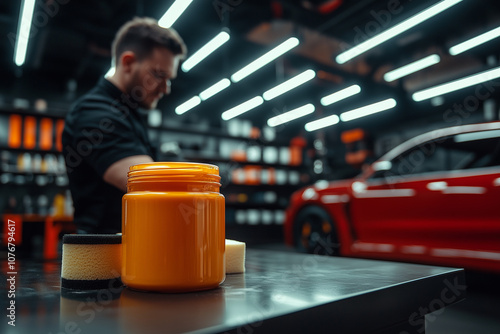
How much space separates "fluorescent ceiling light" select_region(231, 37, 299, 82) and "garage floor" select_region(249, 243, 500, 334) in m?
2.22

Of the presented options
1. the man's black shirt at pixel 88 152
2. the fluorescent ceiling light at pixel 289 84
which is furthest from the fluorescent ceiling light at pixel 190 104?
the man's black shirt at pixel 88 152

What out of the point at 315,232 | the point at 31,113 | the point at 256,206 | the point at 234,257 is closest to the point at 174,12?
the point at 234,257

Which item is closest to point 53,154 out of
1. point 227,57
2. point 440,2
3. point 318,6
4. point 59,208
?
point 59,208

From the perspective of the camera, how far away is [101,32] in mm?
4418

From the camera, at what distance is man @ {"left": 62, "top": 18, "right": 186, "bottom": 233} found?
85 cm

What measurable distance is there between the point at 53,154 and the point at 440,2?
4.60 meters

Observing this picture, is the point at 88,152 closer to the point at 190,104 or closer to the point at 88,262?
the point at 88,262

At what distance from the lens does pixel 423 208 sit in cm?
276

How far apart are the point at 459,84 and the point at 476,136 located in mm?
1541

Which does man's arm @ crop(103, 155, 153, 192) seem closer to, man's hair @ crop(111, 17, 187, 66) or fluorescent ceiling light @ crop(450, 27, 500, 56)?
man's hair @ crop(111, 17, 187, 66)

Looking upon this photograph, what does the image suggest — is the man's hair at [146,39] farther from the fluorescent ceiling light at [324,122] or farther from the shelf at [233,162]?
the shelf at [233,162]

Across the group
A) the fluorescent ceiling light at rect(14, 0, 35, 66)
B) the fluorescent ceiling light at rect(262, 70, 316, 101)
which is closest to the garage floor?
the fluorescent ceiling light at rect(262, 70, 316, 101)

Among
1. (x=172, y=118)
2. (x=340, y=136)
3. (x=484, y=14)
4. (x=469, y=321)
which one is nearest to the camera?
(x=469, y=321)

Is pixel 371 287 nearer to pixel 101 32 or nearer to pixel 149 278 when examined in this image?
pixel 149 278
